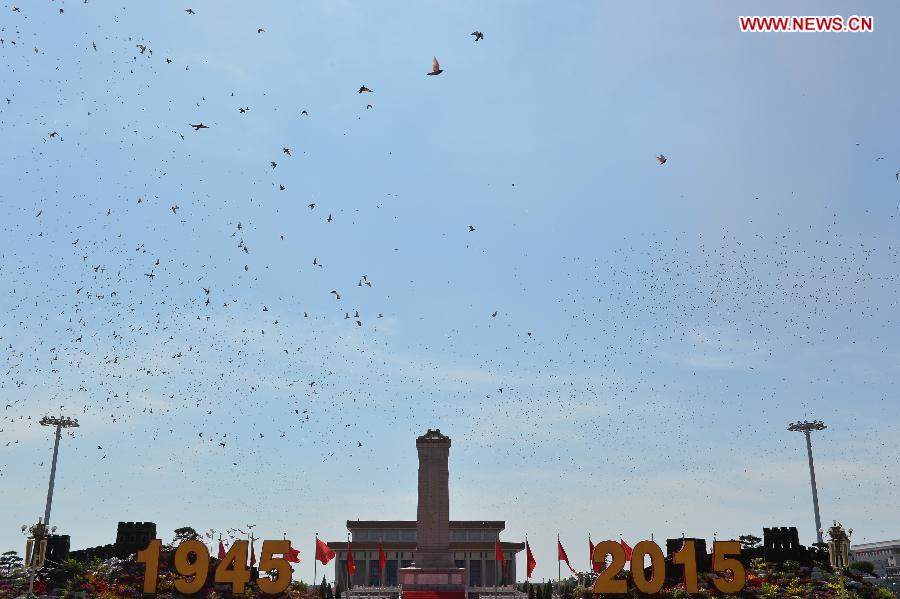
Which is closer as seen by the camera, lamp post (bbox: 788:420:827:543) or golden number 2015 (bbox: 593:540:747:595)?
golden number 2015 (bbox: 593:540:747:595)

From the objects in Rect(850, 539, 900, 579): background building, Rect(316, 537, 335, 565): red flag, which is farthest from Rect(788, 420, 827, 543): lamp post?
Rect(316, 537, 335, 565): red flag

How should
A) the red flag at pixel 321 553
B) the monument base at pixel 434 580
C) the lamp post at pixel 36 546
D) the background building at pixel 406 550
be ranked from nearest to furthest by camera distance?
the lamp post at pixel 36 546
the red flag at pixel 321 553
the monument base at pixel 434 580
the background building at pixel 406 550

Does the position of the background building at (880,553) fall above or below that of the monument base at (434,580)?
above

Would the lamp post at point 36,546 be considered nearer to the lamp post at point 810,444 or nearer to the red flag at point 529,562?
the red flag at point 529,562

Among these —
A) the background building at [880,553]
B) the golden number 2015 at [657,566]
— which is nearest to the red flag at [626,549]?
the golden number 2015 at [657,566]

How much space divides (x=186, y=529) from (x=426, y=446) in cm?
2690

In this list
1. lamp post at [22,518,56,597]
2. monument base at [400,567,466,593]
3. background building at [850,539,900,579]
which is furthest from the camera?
background building at [850,539,900,579]

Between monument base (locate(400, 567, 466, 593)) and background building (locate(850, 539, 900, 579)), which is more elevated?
background building (locate(850, 539, 900, 579))

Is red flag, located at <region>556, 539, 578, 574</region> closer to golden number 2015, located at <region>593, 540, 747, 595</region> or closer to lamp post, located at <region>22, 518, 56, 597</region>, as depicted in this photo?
golden number 2015, located at <region>593, 540, 747, 595</region>

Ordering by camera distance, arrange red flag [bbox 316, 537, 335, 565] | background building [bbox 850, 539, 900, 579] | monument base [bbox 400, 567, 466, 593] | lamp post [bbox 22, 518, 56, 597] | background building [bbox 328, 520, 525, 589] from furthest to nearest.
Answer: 1. background building [bbox 850, 539, 900, 579]
2. background building [bbox 328, 520, 525, 589]
3. monument base [bbox 400, 567, 466, 593]
4. red flag [bbox 316, 537, 335, 565]
5. lamp post [bbox 22, 518, 56, 597]

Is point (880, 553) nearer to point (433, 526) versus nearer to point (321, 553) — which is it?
point (433, 526)

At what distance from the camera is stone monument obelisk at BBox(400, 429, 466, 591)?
7306cm

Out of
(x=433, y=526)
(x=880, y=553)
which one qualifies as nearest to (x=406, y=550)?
(x=433, y=526)

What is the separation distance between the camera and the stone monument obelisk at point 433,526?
240 feet
